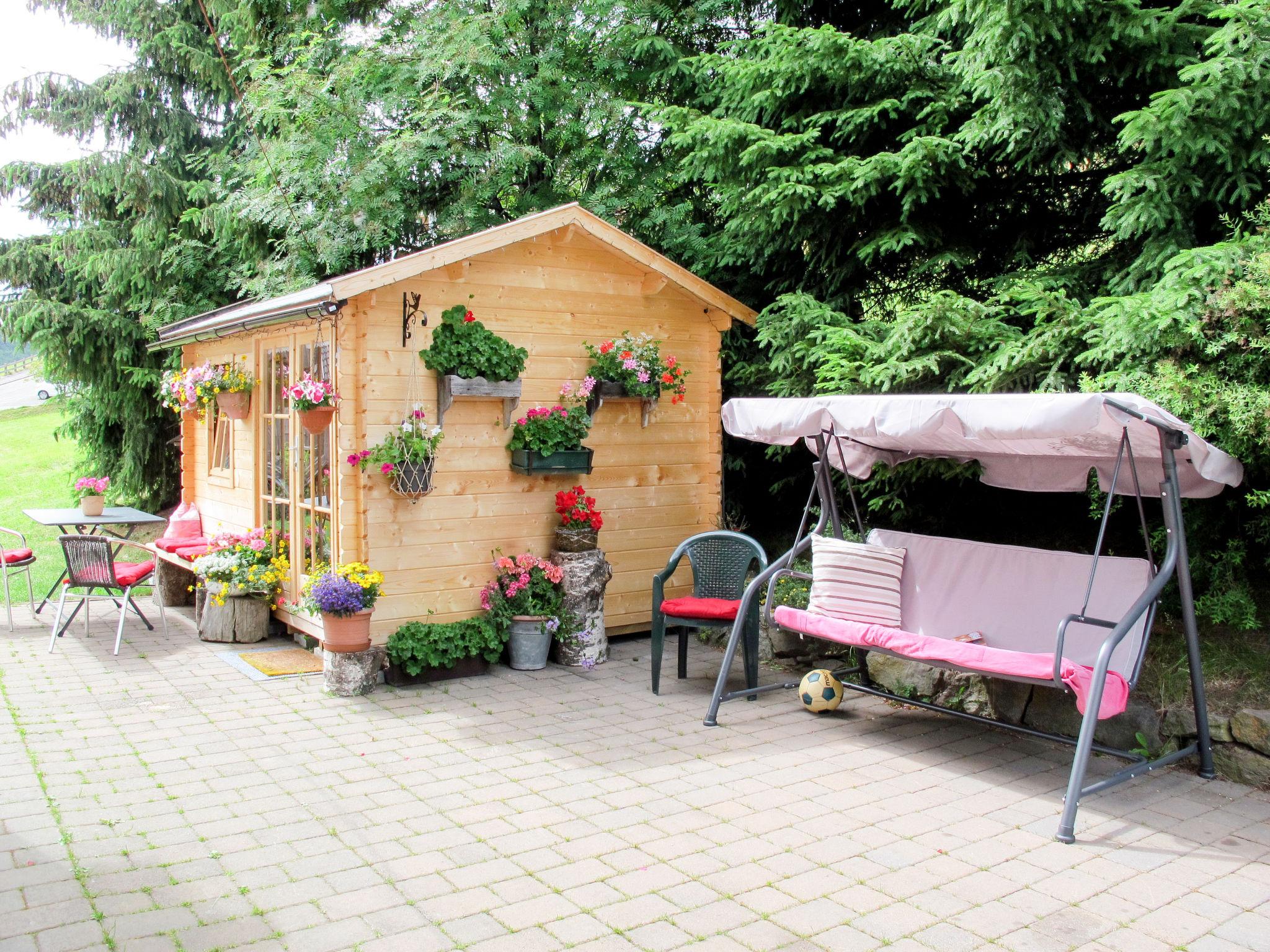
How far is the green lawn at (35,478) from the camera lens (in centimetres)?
1148

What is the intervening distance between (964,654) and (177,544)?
712cm

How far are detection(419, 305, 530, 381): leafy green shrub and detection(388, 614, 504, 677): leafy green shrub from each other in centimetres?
170

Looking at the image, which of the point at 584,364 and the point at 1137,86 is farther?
the point at 584,364

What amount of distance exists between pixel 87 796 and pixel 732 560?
409 centimetres

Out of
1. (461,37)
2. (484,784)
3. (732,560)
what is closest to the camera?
(484,784)

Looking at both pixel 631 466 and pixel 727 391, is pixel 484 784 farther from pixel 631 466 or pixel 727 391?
pixel 727 391

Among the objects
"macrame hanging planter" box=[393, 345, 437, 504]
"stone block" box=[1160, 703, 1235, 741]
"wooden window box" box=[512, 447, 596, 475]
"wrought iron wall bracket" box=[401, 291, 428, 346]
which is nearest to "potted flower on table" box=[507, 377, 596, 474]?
"wooden window box" box=[512, 447, 596, 475]

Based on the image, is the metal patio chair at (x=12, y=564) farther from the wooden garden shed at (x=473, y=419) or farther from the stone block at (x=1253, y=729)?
the stone block at (x=1253, y=729)

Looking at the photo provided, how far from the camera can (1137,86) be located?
6480mm

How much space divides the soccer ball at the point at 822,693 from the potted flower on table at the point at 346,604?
2744mm

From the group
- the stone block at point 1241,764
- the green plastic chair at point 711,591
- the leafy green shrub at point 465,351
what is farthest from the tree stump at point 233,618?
the stone block at point 1241,764

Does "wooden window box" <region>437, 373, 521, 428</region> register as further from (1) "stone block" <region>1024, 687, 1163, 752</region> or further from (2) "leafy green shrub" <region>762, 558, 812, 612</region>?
(1) "stone block" <region>1024, 687, 1163, 752</region>

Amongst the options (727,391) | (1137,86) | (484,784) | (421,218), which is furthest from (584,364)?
(421,218)

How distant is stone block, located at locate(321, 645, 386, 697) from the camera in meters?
6.27
